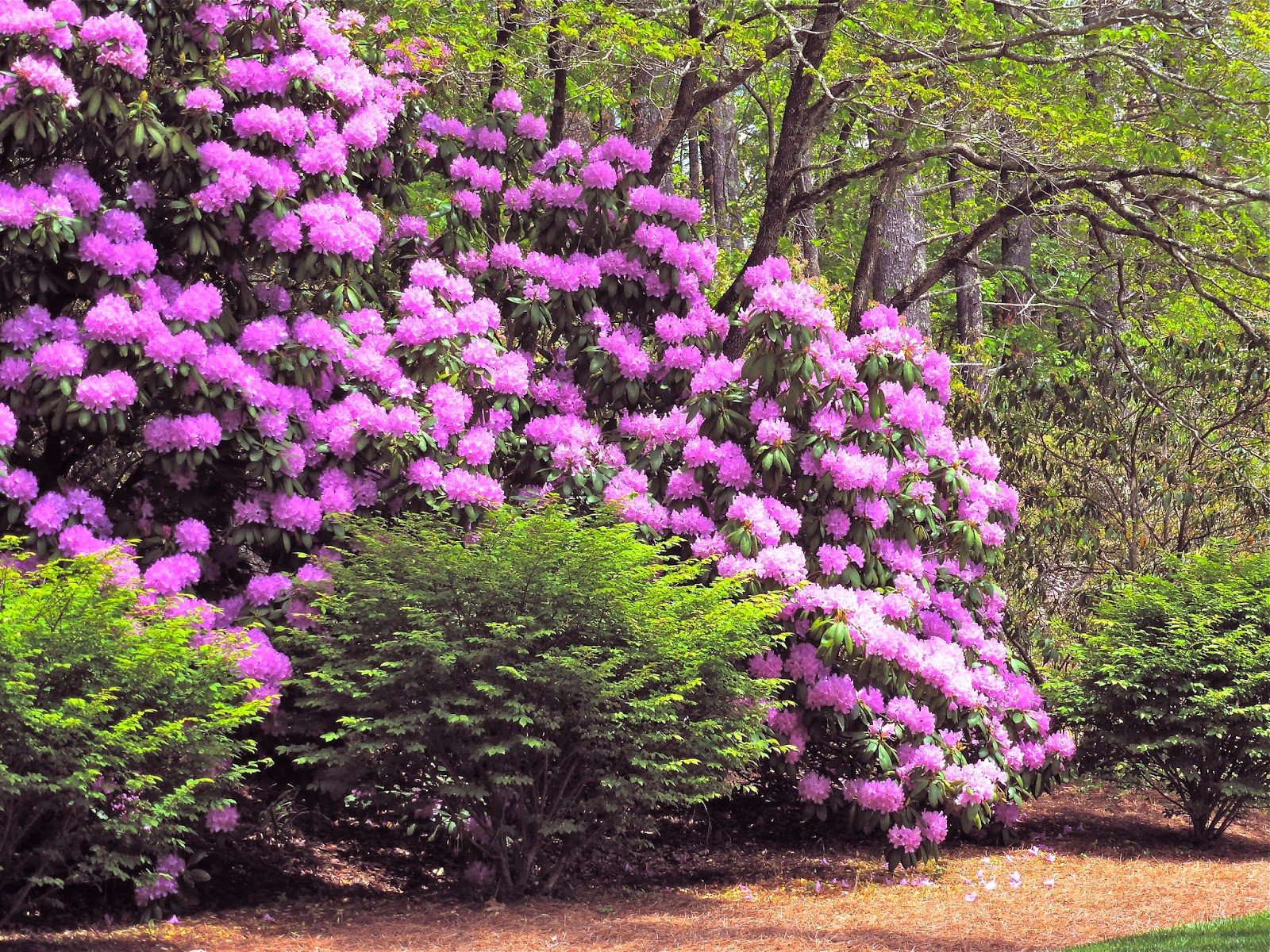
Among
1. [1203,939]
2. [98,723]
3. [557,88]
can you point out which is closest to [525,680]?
[98,723]

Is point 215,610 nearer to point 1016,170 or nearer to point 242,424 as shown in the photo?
point 242,424

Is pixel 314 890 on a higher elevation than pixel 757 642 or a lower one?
lower

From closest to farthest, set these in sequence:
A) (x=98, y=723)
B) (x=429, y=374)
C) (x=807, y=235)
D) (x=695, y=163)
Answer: (x=98, y=723)
(x=429, y=374)
(x=807, y=235)
(x=695, y=163)

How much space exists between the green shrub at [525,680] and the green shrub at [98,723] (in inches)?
24.2

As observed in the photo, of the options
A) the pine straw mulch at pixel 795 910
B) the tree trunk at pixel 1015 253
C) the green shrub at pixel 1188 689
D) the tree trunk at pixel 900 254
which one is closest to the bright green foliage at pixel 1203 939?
the pine straw mulch at pixel 795 910

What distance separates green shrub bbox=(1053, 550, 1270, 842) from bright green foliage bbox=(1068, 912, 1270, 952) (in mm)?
2089

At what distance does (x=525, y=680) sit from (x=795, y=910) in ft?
5.81

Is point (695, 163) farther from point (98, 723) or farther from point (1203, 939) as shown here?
point (98, 723)

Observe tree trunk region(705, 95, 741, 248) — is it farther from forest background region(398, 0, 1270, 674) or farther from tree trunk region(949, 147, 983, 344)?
tree trunk region(949, 147, 983, 344)

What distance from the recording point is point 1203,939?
527 centimetres

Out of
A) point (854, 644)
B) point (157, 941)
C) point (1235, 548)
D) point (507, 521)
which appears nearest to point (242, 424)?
point (507, 521)

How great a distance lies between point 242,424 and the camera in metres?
5.95

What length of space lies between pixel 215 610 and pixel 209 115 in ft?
7.84

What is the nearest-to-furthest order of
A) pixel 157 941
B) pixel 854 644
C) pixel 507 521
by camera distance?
pixel 157 941 < pixel 507 521 < pixel 854 644
